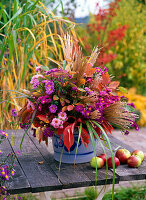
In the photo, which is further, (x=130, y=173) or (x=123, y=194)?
(x=123, y=194)

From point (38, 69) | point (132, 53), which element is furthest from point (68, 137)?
Answer: point (132, 53)

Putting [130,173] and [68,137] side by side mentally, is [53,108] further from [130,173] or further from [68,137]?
[130,173]

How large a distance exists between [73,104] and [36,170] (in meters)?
0.36

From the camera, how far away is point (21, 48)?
2.41 meters

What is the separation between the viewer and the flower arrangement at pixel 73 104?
1345mm

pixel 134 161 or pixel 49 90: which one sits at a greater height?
pixel 49 90

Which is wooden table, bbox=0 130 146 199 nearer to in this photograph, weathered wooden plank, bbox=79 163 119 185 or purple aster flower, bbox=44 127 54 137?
weathered wooden plank, bbox=79 163 119 185

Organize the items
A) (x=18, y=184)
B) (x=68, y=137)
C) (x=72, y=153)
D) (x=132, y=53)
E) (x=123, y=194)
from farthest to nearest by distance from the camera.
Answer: (x=132, y=53)
(x=123, y=194)
(x=72, y=153)
(x=68, y=137)
(x=18, y=184)

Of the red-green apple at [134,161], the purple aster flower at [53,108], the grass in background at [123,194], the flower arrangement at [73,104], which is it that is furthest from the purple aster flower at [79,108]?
the grass in background at [123,194]

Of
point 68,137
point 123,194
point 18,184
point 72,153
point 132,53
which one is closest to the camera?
point 18,184

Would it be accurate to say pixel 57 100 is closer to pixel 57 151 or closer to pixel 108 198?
pixel 57 151

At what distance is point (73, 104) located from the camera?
139cm

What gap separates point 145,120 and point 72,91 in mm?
3567

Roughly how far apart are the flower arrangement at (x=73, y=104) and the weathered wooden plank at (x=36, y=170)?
0.15 meters
